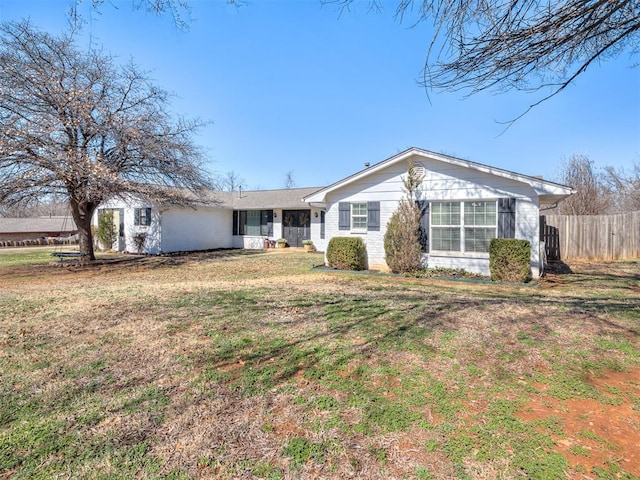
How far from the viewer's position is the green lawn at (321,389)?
2.26 metres

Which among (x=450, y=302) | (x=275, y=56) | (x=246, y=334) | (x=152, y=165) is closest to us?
(x=246, y=334)

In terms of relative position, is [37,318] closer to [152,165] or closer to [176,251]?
[152,165]

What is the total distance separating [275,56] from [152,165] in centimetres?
737

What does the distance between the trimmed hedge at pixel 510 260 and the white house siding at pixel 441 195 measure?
55cm

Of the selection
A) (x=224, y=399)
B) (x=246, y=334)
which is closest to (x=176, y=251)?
(x=246, y=334)

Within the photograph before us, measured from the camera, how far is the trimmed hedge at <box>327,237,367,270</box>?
10.8 meters

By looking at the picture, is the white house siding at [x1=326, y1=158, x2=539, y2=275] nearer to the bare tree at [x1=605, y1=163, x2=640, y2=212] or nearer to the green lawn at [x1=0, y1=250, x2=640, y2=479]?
the green lawn at [x1=0, y1=250, x2=640, y2=479]

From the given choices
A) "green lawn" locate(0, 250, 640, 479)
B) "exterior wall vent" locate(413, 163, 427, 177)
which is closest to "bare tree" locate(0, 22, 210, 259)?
"green lawn" locate(0, 250, 640, 479)

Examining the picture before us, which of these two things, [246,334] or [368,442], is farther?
[246,334]

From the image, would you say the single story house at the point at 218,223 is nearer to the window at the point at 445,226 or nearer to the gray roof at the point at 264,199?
the gray roof at the point at 264,199

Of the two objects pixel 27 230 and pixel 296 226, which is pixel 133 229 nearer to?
pixel 296 226

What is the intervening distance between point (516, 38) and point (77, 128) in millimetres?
12607

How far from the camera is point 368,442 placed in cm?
242

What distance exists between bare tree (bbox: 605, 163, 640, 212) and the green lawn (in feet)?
65.7
